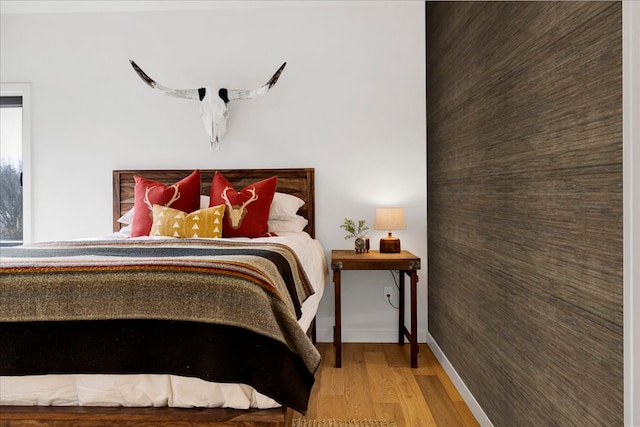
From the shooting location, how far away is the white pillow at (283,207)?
10.1ft

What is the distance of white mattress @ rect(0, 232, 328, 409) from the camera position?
133 centimetres

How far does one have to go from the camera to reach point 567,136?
1.23m

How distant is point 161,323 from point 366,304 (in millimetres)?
2193

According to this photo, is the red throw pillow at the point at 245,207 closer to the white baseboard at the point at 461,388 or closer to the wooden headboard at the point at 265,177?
the wooden headboard at the point at 265,177

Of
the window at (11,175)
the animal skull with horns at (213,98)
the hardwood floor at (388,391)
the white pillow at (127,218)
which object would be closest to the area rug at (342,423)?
the hardwood floor at (388,391)

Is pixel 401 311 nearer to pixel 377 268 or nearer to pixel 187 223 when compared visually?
pixel 377 268

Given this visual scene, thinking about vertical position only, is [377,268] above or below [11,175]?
below

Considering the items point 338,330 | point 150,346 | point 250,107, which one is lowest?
point 338,330

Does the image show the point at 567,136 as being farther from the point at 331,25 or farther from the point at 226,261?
the point at 331,25

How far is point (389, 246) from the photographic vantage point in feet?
9.73

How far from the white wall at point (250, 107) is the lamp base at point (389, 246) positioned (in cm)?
29

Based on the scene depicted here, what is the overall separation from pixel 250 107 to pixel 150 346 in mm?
2403

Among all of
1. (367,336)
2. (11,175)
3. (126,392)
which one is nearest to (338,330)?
(367,336)
